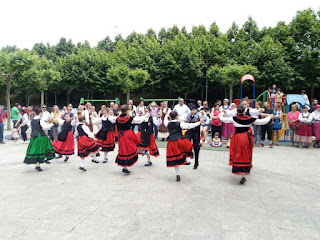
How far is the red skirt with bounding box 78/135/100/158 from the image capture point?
7.38 metres

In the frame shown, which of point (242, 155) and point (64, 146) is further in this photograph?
point (64, 146)

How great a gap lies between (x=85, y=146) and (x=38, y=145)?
1.23 metres

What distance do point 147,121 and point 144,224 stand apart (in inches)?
167

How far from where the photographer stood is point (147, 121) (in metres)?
7.95

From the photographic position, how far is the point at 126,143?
681cm

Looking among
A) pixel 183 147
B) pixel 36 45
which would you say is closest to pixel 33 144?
pixel 183 147

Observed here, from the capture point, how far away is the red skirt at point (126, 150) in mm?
6781

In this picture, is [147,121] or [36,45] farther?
[36,45]

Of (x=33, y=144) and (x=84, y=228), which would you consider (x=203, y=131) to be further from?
(x=84, y=228)

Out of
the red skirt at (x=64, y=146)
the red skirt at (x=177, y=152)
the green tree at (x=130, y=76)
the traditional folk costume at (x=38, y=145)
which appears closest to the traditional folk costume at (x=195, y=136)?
the red skirt at (x=177, y=152)

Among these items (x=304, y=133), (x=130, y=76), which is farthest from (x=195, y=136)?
(x=130, y=76)

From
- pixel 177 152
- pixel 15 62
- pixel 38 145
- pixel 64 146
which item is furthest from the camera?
pixel 15 62

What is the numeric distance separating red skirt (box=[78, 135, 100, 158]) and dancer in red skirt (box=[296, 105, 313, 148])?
27.4ft

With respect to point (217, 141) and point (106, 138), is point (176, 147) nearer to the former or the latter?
point (106, 138)
